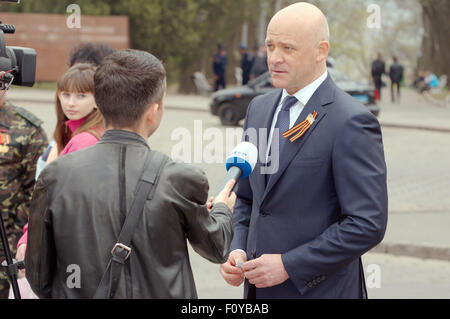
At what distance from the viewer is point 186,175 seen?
280cm

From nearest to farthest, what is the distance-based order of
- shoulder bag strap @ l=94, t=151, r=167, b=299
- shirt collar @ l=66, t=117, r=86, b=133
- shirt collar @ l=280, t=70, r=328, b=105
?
shoulder bag strap @ l=94, t=151, r=167, b=299 → shirt collar @ l=280, t=70, r=328, b=105 → shirt collar @ l=66, t=117, r=86, b=133

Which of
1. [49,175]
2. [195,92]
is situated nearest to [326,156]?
[49,175]

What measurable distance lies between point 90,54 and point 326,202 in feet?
7.72

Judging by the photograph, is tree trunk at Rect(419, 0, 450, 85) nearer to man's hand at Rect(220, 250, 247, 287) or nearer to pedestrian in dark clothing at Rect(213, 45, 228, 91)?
pedestrian in dark clothing at Rect(213, 45, 228, 91)

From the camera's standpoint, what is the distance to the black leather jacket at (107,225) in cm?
276

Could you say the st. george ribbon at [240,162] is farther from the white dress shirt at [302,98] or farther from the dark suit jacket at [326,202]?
the white dress shirt at [302,98]

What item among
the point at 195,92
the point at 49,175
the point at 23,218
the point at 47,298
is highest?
the point at 49,175

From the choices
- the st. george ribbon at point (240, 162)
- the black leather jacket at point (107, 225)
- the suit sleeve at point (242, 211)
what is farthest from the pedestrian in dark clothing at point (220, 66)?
the black leather jacket at point (107, 225)

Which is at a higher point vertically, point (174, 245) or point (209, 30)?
point (174, 245)

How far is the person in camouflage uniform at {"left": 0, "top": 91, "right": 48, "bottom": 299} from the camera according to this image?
16.1 ft

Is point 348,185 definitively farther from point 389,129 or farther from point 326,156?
point 389,129

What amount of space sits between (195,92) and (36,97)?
884 centimetres

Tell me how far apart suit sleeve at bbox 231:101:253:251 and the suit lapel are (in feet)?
0.91

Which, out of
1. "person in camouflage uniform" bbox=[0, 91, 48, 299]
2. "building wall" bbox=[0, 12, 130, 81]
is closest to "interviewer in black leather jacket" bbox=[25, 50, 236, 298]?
"person in camouflage uniform" bbox=[0, 91, 48, 299]
